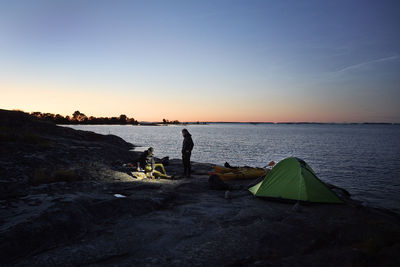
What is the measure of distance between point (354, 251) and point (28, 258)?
7.32m

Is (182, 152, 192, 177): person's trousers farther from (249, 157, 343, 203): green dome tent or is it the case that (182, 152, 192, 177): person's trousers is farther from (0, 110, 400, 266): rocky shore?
(249, 157, 343, 203): green dome tent

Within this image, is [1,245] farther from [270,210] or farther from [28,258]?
[270,210]

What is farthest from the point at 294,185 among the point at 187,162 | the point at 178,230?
the point at 187,162

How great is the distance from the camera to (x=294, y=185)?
10000 mm

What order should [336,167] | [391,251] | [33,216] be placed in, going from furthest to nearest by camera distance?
[336,167], [33,216], [391,251]

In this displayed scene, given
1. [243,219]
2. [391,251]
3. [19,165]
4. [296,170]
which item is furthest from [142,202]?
[19,165]

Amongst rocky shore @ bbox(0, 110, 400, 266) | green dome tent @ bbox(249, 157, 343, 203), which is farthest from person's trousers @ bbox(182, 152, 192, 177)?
green dome tent @ bbox(249, 157, 343, 203)

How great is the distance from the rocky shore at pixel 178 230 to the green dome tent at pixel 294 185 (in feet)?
1.47

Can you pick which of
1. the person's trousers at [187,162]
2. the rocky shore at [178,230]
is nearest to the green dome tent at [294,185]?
the rocky shore at [178,230]

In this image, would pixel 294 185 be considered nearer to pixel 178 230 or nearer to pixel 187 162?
pixel 178 230

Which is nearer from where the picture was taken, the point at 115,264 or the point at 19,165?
the point at 115,264

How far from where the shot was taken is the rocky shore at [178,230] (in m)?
5.09

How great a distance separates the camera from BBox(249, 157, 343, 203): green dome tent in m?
9.66

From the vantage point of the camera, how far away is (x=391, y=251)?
5.27 meters
